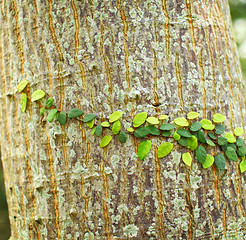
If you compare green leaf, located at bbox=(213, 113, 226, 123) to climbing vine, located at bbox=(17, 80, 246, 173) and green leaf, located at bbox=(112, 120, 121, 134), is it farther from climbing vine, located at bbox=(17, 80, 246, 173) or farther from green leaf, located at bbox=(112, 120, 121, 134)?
green leaf, located at bbox=(112, 120, 121, 134)

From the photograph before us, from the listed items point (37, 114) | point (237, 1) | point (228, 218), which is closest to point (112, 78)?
point (37, 114)

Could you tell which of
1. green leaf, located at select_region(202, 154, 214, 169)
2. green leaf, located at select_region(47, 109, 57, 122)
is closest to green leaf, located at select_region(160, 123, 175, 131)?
green leaf, located at select_region(202, 154, 214, 169)

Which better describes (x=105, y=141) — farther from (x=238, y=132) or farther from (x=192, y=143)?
(x=238, y=132)

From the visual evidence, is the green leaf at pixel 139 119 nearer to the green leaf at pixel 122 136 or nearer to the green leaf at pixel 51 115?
the green leaf at pixel 122 136

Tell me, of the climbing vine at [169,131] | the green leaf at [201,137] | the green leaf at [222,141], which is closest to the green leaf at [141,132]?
the climbing vine at [169,131]

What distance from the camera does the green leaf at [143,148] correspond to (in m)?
1.15

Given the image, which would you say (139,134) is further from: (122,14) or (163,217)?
(122,14)

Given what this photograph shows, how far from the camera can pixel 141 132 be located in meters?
1.17

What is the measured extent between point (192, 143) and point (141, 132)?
0.24m

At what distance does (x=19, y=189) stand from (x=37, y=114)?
0.38 metres

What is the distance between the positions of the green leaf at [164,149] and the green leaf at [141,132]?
86mm

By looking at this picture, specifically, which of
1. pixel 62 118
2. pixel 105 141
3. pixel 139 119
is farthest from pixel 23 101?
pixel 139 119

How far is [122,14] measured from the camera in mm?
1203

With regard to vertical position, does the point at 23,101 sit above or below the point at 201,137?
above
